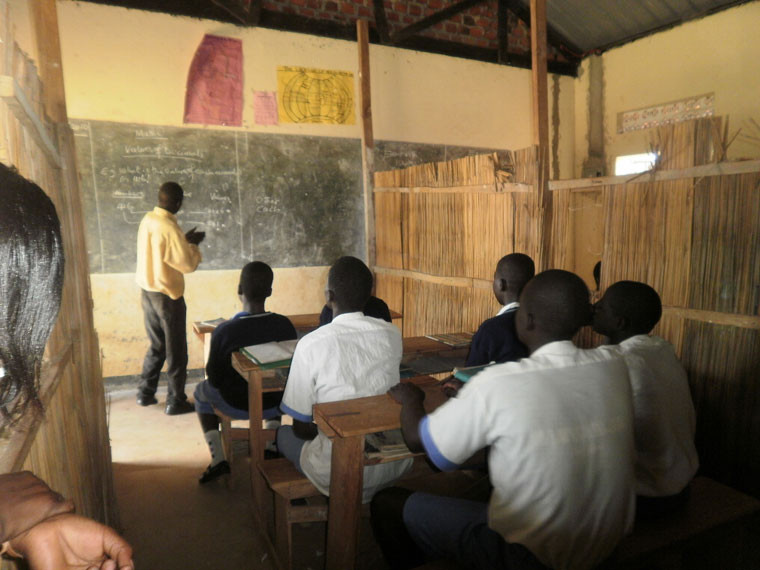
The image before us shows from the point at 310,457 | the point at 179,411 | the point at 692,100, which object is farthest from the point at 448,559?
the point at 692,100

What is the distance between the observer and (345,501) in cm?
164

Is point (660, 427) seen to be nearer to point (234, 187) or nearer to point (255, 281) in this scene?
point (255, 281)

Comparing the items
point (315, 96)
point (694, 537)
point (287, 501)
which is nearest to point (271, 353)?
point (287, 501)

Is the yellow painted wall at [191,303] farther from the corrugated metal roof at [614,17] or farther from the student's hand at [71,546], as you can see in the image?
the corrugated metal roof at [614,17]

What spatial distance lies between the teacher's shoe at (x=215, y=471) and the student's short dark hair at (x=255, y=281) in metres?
0.98

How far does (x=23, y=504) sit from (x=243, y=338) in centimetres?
186

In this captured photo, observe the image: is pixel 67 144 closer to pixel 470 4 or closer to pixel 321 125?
pixel 321 125

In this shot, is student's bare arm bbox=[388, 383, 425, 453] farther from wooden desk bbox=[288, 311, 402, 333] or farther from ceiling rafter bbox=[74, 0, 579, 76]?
ceiling rafter bbox=[74, 0, 579, 76]

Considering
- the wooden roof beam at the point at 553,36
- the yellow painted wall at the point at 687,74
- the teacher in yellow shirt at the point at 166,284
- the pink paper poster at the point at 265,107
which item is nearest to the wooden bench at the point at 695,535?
the teacher in yellow shirt at the point at 166,284

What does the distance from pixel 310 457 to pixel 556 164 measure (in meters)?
5.89

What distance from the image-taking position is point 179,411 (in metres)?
3.89

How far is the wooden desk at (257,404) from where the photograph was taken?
2211 millimetres

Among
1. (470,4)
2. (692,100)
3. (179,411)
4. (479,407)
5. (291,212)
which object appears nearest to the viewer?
(479,407)

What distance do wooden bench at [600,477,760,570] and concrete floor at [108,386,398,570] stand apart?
3.36 ft
